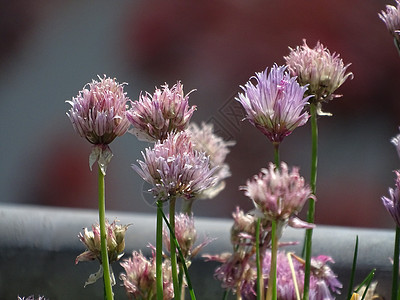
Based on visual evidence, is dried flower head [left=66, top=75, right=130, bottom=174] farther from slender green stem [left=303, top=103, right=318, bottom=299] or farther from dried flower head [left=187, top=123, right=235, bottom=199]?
dried flower head [left=187, top=123, right=235, bottom=199]

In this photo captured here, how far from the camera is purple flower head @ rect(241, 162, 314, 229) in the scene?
0.54 m

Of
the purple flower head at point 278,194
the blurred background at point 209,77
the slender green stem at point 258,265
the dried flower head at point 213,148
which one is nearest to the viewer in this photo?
the purple flower head at point 278,194

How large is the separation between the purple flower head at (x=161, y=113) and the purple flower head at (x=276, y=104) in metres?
0.04

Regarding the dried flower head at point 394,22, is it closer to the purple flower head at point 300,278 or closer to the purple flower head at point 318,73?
the purple flower head at point 318,73

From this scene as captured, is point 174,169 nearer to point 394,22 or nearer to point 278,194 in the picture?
point 278,194

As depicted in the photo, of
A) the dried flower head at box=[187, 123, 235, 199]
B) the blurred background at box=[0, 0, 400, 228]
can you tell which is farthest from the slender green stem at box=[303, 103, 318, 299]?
the blurred background at box=[0, 0, 400, 228]

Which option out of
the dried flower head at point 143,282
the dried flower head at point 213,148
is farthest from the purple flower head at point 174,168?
the dried flower head at point 213,148

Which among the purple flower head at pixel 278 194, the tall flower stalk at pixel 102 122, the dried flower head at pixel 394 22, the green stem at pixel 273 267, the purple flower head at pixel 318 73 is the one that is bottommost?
the green stem at pixel 273 267

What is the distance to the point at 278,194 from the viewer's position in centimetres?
53

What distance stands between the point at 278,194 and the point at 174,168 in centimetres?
9

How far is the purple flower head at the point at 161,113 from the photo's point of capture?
63cm

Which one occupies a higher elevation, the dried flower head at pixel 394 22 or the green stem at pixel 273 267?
the dried flower head at pixel 394 22

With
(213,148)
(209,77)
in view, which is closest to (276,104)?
(213,148)

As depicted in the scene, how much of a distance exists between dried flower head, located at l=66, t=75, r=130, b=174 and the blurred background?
1.46 meters
